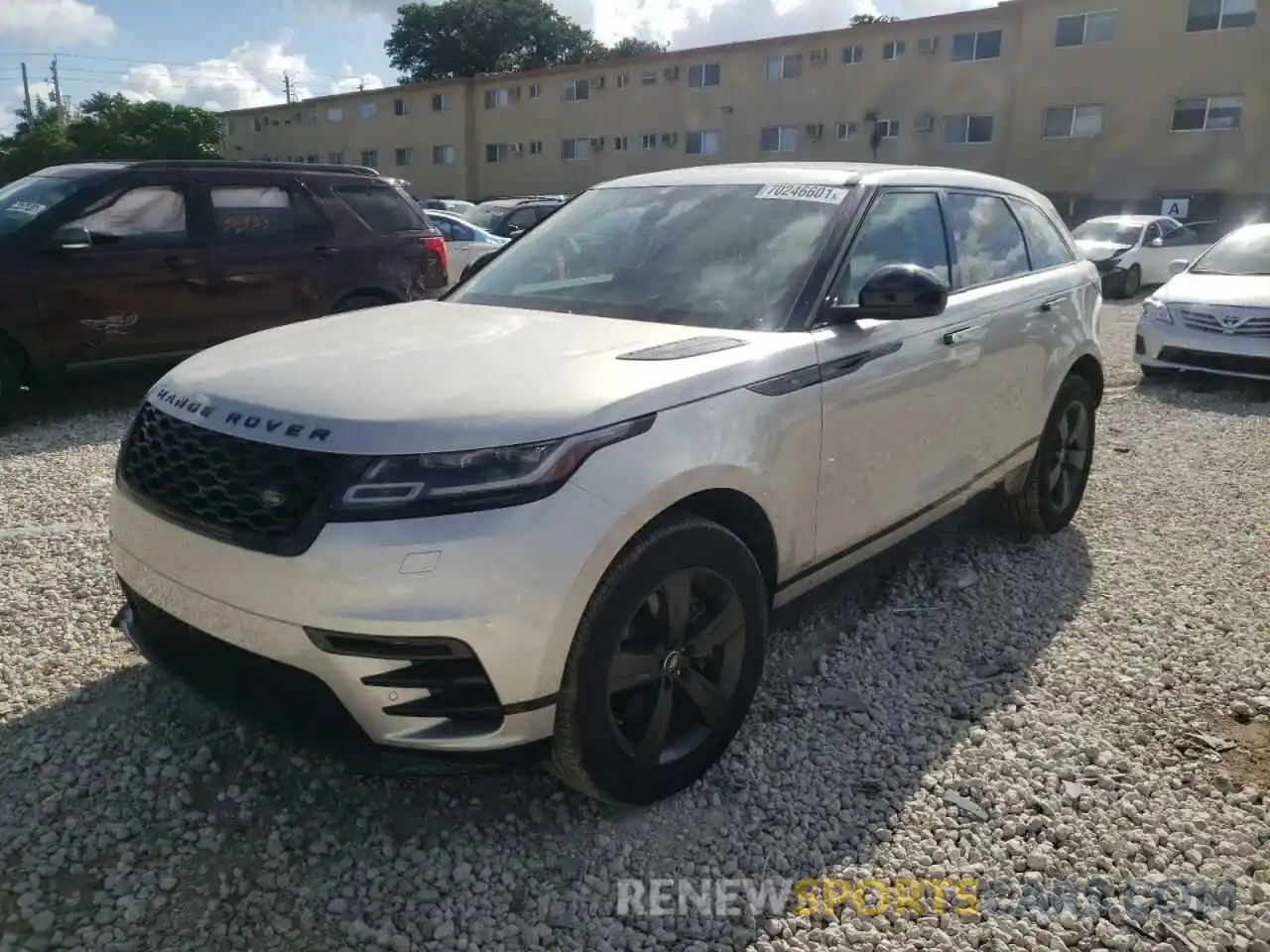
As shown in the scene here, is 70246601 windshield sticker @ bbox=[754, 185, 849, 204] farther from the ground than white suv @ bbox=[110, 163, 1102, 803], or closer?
farther from the ground

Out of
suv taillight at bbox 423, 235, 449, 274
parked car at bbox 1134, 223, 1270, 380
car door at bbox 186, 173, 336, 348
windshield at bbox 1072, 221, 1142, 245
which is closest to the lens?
car door at bbox 186, 173, 336, 348

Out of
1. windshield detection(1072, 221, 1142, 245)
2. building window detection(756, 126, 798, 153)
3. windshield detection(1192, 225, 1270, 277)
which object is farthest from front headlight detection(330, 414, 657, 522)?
building window detection(756, 126, 798, 153)

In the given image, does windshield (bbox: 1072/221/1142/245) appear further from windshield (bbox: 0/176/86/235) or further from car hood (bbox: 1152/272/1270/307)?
windshield (bbox: 0/176/86/235)

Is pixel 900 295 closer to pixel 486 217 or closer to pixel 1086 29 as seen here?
pixel 486 217

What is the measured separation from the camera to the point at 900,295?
3031mm

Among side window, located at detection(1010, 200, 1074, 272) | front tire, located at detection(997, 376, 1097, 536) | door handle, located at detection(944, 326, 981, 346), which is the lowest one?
front tire, located at detection(997, 376, 1097, 536)

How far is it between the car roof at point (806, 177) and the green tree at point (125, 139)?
5603 cm

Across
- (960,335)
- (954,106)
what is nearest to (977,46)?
(954,106)

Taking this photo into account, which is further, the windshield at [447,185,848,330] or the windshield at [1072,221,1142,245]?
the windshield at [1072,221,1142,245]

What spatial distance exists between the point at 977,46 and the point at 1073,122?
4.30m

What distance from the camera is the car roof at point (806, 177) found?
363 centimetres

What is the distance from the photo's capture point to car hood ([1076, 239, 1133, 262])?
17516 millimetres

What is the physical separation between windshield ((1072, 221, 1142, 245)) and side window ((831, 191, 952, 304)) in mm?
16535

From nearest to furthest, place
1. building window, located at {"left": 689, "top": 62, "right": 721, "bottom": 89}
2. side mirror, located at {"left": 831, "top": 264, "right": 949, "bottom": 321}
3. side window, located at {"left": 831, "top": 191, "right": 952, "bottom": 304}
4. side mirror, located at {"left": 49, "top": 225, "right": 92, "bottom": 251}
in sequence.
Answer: side mirror, located at {"left": 831, "top": 264, "right": 949, "bottom": 321}
side window, located at {"left": 831, "top": 191, "right": 952, "bottom": 304}
side mirror, located at {"left": 49, "top": 225, "right": 92, "bottom": 251}
building window, located at {"left": 689, "top": 62, "right": 721, "bottom": 89}
